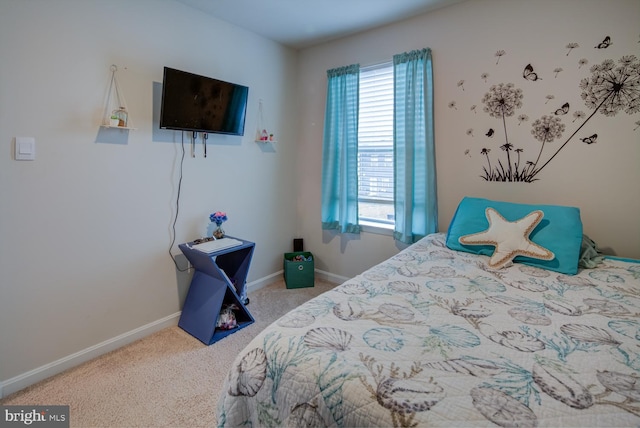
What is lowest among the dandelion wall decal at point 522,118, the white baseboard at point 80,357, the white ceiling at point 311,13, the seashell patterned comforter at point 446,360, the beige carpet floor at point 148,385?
the beige carpet floor at point 148,385

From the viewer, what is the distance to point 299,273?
3.18 m

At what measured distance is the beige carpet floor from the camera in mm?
1593

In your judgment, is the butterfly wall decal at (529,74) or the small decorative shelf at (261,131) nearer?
the butterfly wall decal at (529,74)

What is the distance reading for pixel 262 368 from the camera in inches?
38.6

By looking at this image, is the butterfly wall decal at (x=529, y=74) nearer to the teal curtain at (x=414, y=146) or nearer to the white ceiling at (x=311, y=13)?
the teal curtain at (x=414, y=146)

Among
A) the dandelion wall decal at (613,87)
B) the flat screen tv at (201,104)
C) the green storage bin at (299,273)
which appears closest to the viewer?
the dandelion wall decal at (613,87)

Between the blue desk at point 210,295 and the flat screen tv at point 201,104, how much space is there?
934 mm

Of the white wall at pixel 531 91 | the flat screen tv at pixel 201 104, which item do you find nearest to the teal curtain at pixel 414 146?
the white wall at pixel 531 91

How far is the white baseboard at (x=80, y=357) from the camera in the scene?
5.76ft

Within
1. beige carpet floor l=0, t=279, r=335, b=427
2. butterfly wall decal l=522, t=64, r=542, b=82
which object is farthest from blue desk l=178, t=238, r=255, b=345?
butterfly wall decal l=522, t=64, r=542, b=82

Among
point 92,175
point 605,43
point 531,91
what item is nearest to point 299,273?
point 92,175

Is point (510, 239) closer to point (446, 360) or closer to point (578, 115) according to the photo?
point (578, 115)

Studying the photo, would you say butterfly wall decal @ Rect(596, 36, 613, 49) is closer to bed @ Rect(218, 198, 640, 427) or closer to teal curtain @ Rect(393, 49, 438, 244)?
teal curtain @ Rect(393, 49, 438, 244)

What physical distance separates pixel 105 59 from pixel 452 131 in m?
2.53
